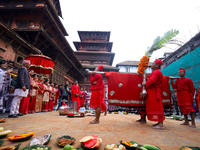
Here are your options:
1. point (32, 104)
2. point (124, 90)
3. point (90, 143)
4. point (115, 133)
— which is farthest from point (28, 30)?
point (90, 143)

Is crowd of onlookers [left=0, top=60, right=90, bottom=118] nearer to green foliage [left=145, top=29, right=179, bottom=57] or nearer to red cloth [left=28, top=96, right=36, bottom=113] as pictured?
red cloth [left=28, top=96, right=36, bottom=113]

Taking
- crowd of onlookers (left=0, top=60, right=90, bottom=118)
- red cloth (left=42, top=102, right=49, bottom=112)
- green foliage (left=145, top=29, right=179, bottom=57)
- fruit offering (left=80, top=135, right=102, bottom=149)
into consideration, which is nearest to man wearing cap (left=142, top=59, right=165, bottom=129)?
green foliage (left=145, top=29, right=179, bottom=57)

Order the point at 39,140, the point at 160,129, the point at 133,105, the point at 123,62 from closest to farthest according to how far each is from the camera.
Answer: the point at 39,140 < the point at 160,129 < the point at 133,105 < the point at 123,62

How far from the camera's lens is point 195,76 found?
30.0ft

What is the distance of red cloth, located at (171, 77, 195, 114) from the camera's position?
3.10 meters

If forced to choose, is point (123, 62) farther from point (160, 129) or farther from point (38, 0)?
point (160, 129)

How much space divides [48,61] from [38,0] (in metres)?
6.04

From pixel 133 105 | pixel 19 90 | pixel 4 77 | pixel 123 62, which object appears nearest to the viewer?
pixel 133 105

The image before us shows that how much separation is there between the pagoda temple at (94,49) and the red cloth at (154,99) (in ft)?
59.6

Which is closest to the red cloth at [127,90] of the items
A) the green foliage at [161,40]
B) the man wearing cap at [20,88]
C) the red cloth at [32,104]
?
the green foliage at [161,40]

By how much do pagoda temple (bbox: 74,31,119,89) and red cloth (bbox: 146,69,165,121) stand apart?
1817 centimetres

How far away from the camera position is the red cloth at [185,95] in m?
3.10

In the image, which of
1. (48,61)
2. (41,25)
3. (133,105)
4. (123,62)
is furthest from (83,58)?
(133,105)

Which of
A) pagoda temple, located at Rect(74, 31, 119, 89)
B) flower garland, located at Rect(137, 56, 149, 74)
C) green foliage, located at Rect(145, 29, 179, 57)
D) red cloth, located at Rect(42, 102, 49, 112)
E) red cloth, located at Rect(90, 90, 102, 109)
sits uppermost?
pagoda temple, located at Rect(74, 31, 119, 89)
